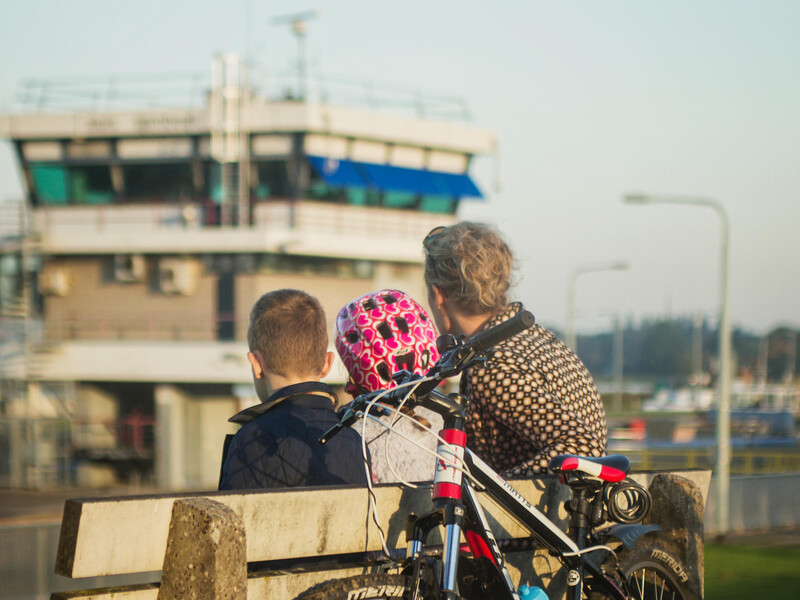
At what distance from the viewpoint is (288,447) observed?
3.84 m

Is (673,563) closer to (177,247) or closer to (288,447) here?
(288,447)

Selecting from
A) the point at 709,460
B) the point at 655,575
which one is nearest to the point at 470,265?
the point at 655,575

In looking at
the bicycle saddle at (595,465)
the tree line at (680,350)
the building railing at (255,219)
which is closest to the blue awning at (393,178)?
the building railing at (255,219)

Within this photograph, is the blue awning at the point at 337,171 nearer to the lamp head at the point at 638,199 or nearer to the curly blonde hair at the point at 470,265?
the lamp head at the point at 638,199

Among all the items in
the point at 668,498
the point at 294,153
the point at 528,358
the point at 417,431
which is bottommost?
the point at 668,498

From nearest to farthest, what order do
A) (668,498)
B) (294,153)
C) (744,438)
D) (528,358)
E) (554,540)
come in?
(554,540)
(528,358)
(668,498)
(294,153)
(744,438)

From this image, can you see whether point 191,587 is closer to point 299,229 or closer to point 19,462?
point 299,229

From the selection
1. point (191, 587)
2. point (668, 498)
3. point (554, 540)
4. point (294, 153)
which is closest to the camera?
point (191, 587)

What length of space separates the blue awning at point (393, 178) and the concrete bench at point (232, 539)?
35912mm

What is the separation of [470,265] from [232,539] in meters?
1.75

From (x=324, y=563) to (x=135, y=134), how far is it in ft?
126

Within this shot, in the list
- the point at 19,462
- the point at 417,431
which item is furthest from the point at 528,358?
the point at 19,462

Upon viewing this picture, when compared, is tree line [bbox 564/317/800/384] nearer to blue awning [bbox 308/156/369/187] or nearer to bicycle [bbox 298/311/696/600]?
blue awning [bbox 308/156/369/187]

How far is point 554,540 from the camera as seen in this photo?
397 centimetres
